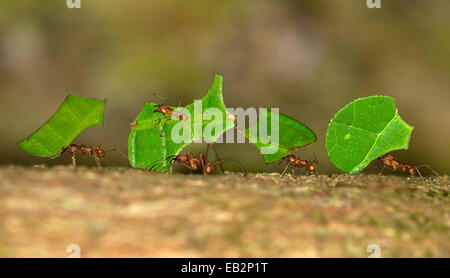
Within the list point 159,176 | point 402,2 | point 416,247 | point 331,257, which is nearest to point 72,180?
point 159,176

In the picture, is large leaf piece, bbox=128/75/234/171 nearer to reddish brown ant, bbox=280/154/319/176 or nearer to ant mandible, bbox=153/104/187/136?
ant mandible, bbox=153/104/187/136

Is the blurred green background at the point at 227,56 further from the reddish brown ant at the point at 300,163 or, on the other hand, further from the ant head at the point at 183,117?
the ant head at the point at 183,117

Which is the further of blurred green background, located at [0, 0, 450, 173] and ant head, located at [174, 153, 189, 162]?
blurred green background, located at [0, 0, 450, 173]

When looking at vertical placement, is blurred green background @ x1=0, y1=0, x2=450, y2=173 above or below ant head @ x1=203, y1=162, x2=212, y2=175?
above

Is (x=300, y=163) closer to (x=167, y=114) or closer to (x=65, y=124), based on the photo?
(x=167, y=114)

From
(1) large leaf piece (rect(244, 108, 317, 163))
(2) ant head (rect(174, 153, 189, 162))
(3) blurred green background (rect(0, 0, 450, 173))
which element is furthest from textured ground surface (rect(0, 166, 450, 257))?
(3) blurred green background (rect(0, 0, 450, 173))

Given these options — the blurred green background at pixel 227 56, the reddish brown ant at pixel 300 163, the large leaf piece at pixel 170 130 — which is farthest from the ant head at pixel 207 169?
the blurred green background at pixel 227 56
